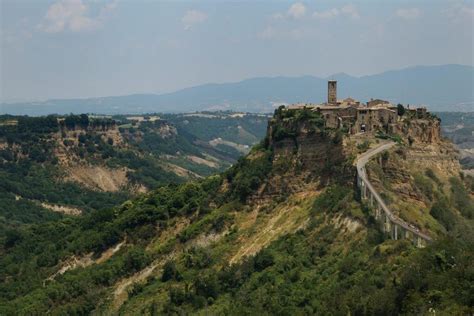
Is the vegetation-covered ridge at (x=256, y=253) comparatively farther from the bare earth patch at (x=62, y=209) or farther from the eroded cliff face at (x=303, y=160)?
the bare earth patch at (x=62, y=209)

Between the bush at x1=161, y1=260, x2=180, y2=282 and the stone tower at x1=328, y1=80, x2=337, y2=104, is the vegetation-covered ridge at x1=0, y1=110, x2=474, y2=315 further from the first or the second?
the stone tower at x1=328, y1=80, x2=337, y2=104

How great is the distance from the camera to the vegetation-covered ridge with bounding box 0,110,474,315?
41122mm

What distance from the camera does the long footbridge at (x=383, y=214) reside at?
1855 inches

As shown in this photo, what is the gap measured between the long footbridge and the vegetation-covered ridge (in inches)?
27.3

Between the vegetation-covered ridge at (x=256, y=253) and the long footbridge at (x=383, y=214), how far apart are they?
2.27ft

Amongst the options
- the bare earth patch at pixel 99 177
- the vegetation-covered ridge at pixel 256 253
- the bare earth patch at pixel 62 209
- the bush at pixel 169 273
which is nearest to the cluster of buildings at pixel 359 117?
the vegetation-covered ridge at pixel 256 253

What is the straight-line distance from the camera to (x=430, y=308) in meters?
35.5

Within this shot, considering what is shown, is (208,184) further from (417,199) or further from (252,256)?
(417,199)

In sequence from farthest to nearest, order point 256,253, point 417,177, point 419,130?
1. point 419,130
2. point 417,177
3. point 256,253

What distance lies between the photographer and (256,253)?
191 feet

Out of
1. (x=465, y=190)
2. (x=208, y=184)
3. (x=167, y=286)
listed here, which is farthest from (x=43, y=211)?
(x=465, y=190)

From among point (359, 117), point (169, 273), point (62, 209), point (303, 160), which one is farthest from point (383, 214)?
point (62, 209)

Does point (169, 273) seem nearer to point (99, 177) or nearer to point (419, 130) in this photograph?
point (419, 130)

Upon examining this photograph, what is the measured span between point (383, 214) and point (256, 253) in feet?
37.5
